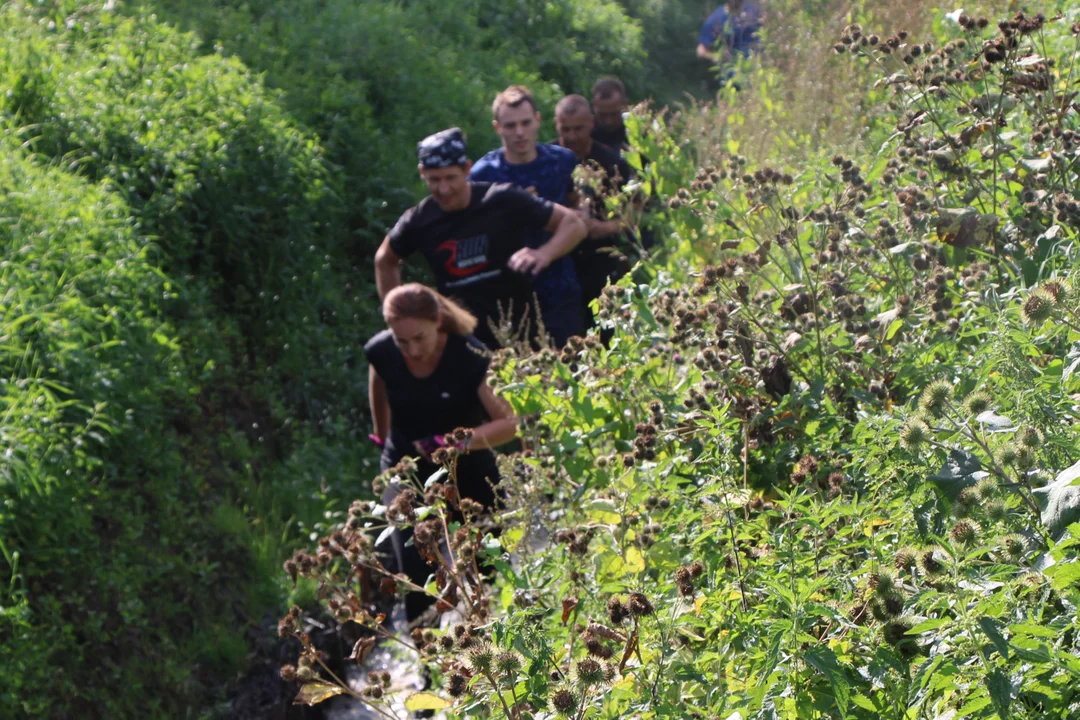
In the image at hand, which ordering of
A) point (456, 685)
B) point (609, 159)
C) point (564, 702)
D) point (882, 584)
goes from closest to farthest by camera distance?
point (882, 584), point (564, 702), point (456, 685), point (609, 159)

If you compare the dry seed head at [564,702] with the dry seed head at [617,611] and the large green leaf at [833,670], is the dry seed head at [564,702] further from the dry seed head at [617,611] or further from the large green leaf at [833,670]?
the large green leaf at [833,670]

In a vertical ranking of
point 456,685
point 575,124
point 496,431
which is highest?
point 456,685

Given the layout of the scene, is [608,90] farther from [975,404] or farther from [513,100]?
[975,404]

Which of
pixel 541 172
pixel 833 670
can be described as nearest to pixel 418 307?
pixel 541 172

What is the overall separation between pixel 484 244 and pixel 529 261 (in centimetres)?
36

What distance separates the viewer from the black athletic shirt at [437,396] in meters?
5.24

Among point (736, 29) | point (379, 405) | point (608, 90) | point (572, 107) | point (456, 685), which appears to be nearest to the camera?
point (456, 685)

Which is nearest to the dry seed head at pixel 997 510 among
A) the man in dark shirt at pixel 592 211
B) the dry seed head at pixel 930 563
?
the dry seed head at pixel 930 563

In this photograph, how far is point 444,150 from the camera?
616cm

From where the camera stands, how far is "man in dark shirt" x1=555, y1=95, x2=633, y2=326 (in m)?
6.84

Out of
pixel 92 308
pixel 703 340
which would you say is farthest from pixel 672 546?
pixel 92 308

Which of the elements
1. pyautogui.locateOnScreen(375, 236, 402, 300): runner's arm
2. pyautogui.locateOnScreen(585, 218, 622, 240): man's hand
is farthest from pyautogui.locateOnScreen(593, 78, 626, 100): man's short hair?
pyautogui.locateOnScreen(375, 236, 402, 300): runner's arm

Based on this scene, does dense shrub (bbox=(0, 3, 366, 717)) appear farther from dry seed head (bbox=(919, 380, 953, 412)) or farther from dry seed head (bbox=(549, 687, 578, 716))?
dry seed head (bbox=(919, 380, 953, 412))

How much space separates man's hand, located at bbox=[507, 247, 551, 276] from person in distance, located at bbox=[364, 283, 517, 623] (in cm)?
68
